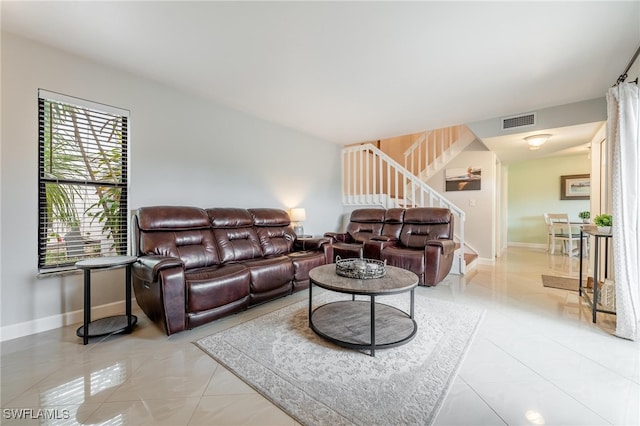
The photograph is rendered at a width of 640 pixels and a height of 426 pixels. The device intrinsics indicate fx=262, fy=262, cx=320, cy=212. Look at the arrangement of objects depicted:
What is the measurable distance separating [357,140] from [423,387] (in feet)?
15.5

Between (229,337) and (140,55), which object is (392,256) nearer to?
(229,337)

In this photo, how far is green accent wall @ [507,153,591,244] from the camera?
6273 millimetres

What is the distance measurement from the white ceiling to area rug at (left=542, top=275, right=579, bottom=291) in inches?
97.7

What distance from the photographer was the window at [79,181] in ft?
7.69

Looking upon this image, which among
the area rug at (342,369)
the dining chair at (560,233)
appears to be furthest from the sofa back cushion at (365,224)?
the dining chair at (560,233)

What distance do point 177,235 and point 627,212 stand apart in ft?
13.4

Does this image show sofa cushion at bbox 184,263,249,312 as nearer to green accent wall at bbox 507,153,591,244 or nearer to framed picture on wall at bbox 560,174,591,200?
green accent wall at bbox 507,153,591,244

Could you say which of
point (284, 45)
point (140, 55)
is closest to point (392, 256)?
point (284, 45)

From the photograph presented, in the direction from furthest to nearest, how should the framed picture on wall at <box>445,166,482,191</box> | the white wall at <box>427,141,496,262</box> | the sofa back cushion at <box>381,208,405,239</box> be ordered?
the framed picture on wall at <box>445,166,482,191</box> < the white wall at <box>427,141,496,262</box> < the sofa back cushion at <box>381,208,405,239</box>

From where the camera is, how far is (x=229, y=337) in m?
2.13

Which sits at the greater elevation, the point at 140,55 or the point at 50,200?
the point at 140,55

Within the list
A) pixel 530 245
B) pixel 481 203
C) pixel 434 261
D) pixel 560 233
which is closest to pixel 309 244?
pixel 434 261

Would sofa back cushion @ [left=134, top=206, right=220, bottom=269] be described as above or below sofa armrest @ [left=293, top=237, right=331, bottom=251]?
above
